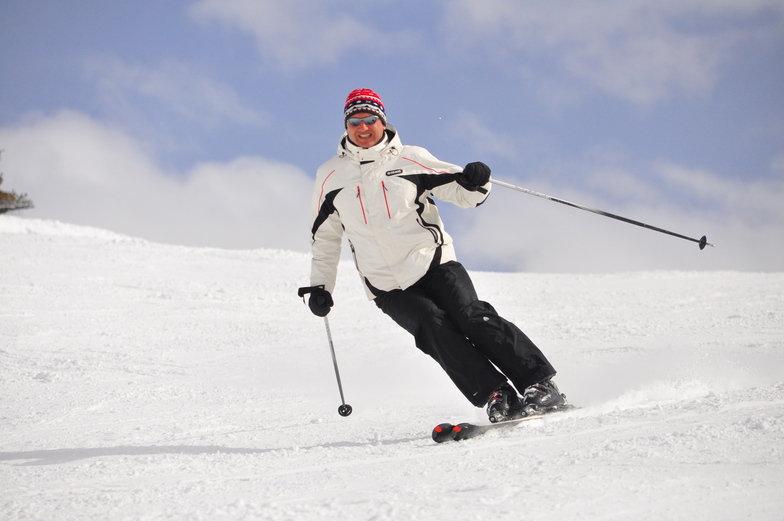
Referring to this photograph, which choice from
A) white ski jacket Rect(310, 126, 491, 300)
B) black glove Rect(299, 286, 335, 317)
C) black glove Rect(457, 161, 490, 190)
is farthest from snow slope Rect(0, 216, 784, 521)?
black glove Rect(457, 161, 490, 190)

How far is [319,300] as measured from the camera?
→ 156 inches

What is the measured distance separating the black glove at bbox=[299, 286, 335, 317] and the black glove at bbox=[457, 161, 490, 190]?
3.45ft

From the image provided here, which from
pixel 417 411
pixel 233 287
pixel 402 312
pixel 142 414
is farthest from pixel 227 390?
→ pixel 233 287

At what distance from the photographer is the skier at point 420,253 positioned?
135 inches

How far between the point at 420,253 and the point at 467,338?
54 cm

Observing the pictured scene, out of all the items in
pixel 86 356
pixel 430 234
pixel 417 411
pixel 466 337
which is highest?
pixel 86 356

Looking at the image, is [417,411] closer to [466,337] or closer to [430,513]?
[466,337]

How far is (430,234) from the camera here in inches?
147

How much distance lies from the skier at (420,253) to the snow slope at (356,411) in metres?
0.34

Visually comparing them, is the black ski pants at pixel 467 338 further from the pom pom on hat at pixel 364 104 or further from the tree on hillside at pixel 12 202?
the tree on hillside at pixel 12 202

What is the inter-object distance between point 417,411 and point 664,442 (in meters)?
1.96

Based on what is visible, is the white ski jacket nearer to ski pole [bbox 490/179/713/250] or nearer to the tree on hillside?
ski pole [bbox 490/179/713/250]

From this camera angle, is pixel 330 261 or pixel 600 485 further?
pixel 330 261

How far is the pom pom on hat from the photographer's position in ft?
12.5
